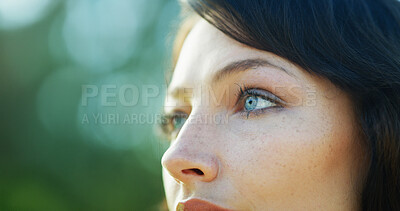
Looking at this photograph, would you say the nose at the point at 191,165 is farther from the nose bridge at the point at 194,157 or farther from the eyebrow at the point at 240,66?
the eyebrow at the point at 240,66

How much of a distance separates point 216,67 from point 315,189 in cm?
64

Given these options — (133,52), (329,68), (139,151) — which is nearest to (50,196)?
(139,151)

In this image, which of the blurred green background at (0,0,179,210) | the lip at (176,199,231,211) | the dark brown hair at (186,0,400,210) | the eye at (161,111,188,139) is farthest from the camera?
the blurred green background at (0,0,179,210)

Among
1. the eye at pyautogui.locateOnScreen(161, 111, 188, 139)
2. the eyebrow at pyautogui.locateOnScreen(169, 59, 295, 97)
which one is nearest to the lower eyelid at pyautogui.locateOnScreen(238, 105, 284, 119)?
the eyebrow at pyautogui.locateOnScreen(169, 59, 295, 97)

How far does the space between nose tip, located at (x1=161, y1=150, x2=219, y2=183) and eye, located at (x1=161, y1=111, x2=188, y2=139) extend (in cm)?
56

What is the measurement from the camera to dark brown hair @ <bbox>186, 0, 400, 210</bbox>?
1.57 m

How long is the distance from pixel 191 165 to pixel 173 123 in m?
0.80

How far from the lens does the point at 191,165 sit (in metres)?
1.52

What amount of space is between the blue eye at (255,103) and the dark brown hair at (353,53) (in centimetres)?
20

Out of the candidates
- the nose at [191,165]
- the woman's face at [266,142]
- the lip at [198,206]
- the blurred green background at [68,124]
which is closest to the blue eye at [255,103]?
the woman's face at [266,142]

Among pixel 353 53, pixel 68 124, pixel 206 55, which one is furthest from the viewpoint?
pixel 68 124

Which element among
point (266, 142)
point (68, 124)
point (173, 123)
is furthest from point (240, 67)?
point (68, 124)

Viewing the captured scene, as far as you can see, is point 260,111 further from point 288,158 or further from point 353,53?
point 353,53

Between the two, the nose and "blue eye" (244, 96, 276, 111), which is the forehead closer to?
"blue eye" (244, 96, 276, 111)
